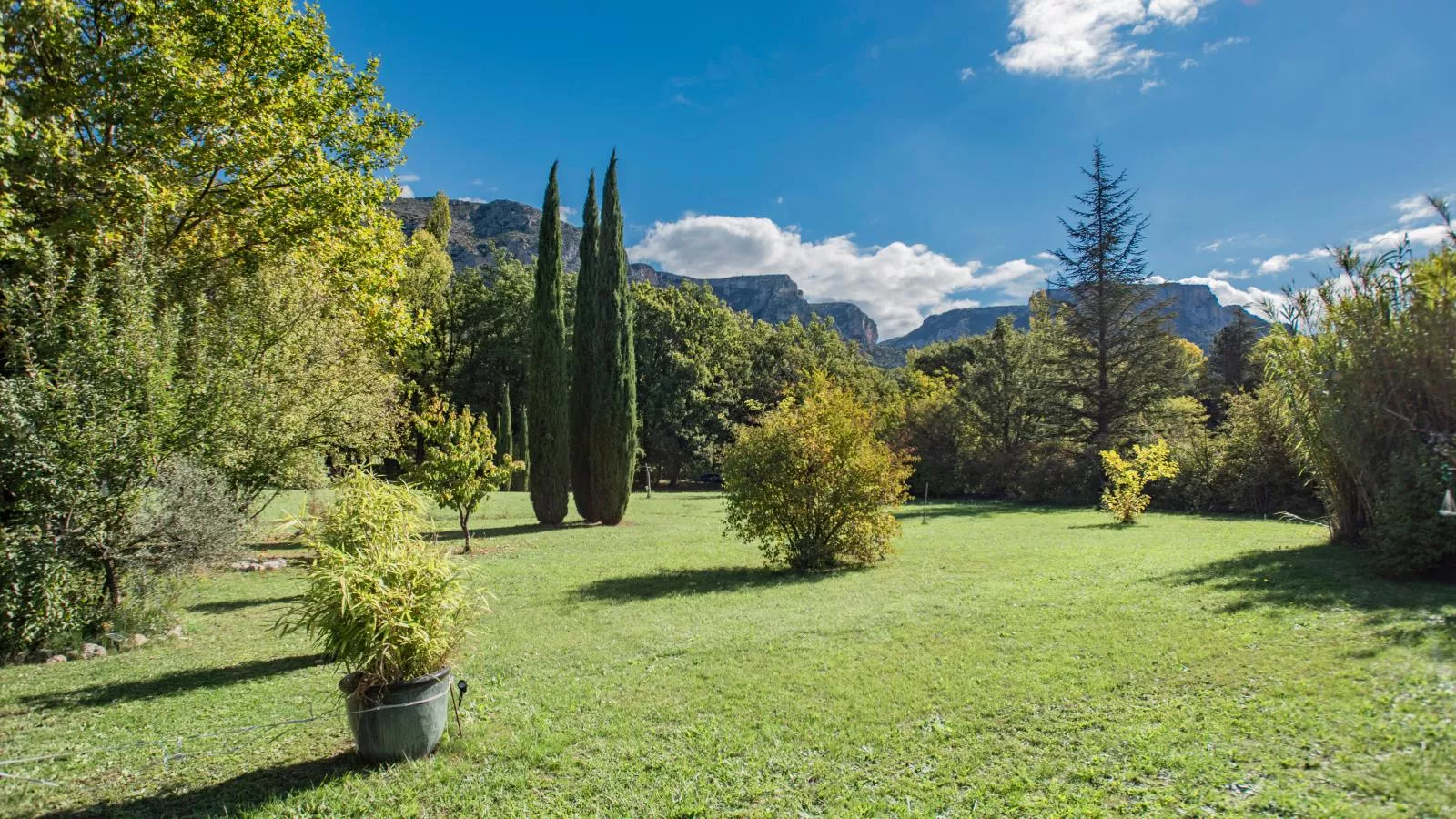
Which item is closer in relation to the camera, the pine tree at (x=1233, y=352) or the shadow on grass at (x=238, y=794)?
the shadow on grass at (x=238, y=794)

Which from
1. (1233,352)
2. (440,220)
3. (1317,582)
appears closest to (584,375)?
A: (1317,582)

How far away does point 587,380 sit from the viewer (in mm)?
19578

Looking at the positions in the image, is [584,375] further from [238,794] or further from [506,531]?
[238,794]

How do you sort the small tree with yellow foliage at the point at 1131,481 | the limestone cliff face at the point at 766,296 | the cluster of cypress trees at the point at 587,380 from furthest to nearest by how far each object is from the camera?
the limestone cliff face at the point at 766,296 < the cluster of cypress trees at the point at 587,380 < the small tree with yellow foliage at the point at 1131,481

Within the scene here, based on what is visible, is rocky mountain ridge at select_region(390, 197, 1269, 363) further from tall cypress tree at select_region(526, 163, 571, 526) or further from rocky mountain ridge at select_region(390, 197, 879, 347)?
tall cypress tree at select_region(526, 163, 571, 526)

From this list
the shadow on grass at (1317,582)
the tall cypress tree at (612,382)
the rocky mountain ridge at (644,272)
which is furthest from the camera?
the rocky mountain ridge at (644,272)

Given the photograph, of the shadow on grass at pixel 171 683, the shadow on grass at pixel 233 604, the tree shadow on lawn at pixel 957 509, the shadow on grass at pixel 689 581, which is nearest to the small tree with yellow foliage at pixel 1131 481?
the tree shadow on lawn at pixel 957 509

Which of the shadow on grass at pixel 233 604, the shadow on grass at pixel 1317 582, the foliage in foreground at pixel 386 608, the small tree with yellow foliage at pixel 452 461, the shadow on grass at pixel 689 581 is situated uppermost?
the small tree with yellow foliage at pixel 452 461

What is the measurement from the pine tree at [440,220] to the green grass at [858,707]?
133 ft

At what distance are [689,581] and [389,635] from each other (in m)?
6.55

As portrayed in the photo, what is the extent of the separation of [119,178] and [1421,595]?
17.2m

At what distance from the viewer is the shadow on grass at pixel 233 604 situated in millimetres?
9398

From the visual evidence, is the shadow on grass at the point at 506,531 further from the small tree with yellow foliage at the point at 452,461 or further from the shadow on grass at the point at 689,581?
the shadow on grass at the point at 689,581

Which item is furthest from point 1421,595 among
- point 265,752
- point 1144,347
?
point 1144,347
